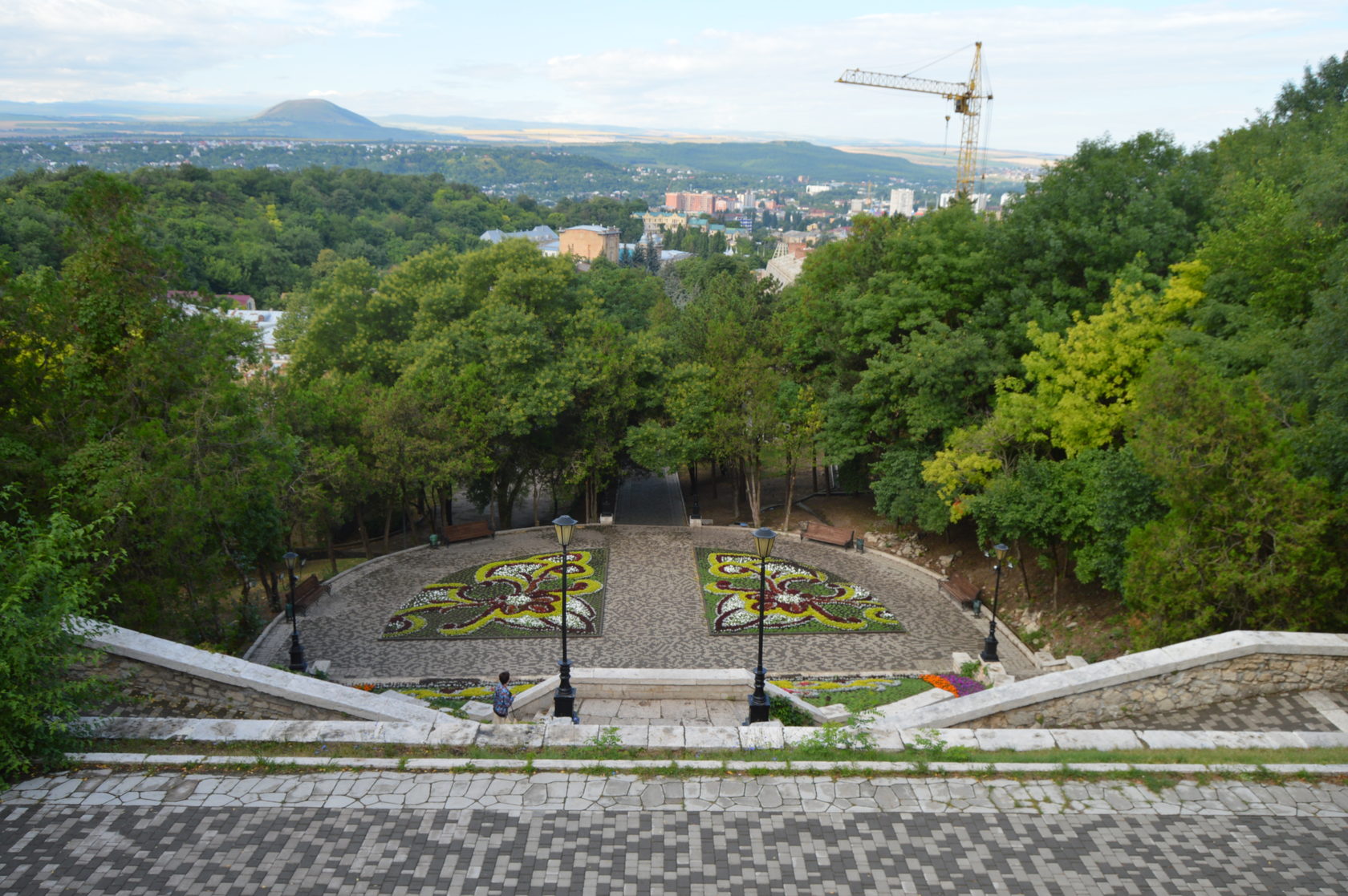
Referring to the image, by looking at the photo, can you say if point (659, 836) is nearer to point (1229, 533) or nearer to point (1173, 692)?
point (1173, 692)

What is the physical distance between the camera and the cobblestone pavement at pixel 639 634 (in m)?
17.9

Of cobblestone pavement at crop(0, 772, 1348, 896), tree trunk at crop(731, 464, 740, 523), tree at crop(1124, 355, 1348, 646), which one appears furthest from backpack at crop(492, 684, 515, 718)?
tree trunk at crop(731, 464, 740, 523)

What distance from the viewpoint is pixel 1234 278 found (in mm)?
19406

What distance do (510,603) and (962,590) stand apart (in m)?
11.2

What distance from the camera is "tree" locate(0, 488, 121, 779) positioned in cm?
859

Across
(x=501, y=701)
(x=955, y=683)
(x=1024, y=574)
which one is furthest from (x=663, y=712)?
(x=1024, y=574)

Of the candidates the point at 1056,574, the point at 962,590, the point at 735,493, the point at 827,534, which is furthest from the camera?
the point at 735,493

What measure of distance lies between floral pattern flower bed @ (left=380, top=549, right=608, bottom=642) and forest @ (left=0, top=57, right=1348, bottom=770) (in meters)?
3.30

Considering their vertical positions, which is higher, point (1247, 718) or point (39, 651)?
point (39, 651)

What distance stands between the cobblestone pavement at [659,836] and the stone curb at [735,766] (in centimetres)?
15

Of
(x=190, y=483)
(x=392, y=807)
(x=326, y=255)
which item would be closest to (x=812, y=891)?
(x=392, y=807)

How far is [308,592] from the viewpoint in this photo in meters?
20.6

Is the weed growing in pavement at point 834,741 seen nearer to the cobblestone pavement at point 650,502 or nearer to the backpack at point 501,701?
the backpack at point 501,701

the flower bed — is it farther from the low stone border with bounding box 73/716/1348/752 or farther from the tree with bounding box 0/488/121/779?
the tree with bounding box 0/488/121/779
